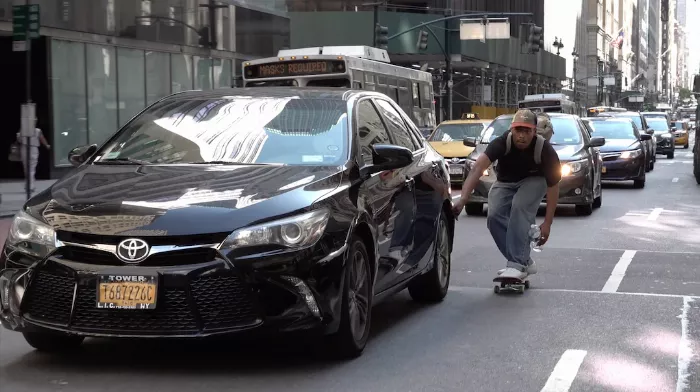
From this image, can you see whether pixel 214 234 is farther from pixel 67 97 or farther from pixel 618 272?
pixel 67 97

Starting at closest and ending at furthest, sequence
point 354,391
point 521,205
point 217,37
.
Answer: point 354,391
point 521,205
point 217,37

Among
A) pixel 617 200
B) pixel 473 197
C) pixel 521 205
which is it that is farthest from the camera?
pixel 617 200

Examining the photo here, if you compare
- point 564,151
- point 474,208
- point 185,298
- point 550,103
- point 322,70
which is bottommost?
point 474,208

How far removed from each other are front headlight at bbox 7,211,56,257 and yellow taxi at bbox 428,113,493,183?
58.2 ft

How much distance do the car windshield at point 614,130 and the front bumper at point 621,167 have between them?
39.9 inches

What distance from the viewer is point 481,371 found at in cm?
647

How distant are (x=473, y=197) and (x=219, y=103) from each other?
33.7ft

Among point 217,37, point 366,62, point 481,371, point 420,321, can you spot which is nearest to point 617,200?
point 366,62

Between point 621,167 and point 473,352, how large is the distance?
18.7 meters

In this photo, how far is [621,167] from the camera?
82.0ft

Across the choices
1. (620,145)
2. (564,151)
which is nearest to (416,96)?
(620,145)

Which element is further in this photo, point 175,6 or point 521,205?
point 175,6

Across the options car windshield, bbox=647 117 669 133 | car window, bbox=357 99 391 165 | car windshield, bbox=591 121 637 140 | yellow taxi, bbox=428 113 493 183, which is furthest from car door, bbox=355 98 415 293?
car windshield, bbox=647 117 669 133

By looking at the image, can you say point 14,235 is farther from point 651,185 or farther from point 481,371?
point 651,185
